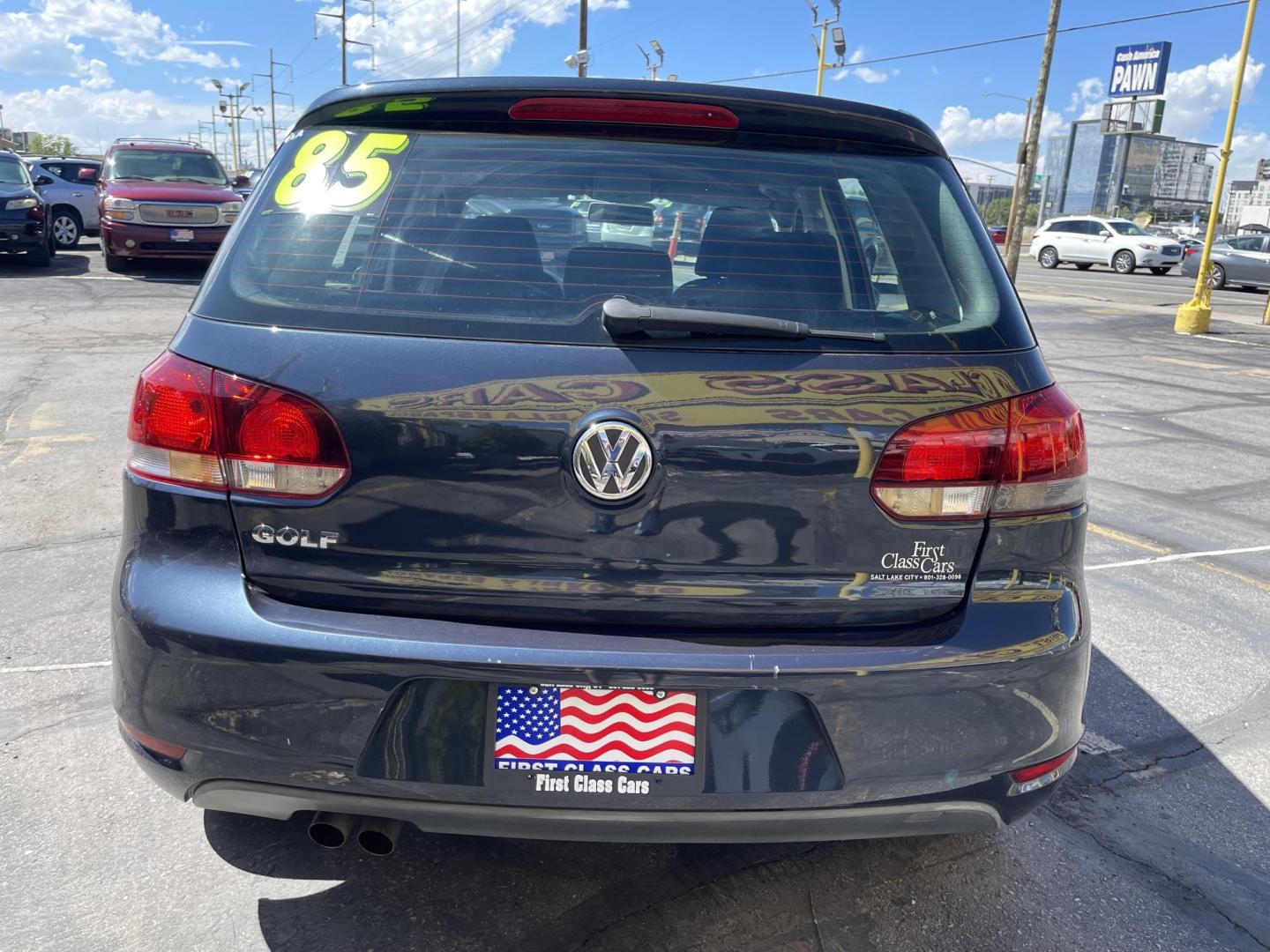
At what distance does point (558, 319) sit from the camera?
2.03 metres

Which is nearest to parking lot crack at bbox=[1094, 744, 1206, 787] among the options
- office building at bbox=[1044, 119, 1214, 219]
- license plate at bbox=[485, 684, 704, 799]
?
license plate at bbox=[485, 684, 704, 799]

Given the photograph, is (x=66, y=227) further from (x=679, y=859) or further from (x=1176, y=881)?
(x=1176, y=881)

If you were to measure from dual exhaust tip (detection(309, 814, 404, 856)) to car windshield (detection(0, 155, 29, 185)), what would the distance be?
56.1ft

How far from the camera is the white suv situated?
1315 inches

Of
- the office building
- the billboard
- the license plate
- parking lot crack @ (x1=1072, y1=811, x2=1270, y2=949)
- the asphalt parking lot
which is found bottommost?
the asphalt parking lot

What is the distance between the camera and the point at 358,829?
7.04ft

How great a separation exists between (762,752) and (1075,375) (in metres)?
10.5

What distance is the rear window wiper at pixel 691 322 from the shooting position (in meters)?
1.99

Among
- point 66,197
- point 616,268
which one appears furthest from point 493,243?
point 66,197

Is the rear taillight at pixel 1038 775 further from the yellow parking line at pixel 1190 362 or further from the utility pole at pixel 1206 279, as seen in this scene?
the utility pole at pixel 1206 279

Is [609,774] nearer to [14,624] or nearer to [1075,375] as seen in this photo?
[14,624]

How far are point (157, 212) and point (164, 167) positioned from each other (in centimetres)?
161

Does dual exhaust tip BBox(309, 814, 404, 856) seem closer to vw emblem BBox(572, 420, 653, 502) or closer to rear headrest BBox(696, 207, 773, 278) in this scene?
vw emblem BBox(572, 420, 653, 502)

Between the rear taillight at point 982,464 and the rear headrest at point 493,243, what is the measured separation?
0.80 metres
